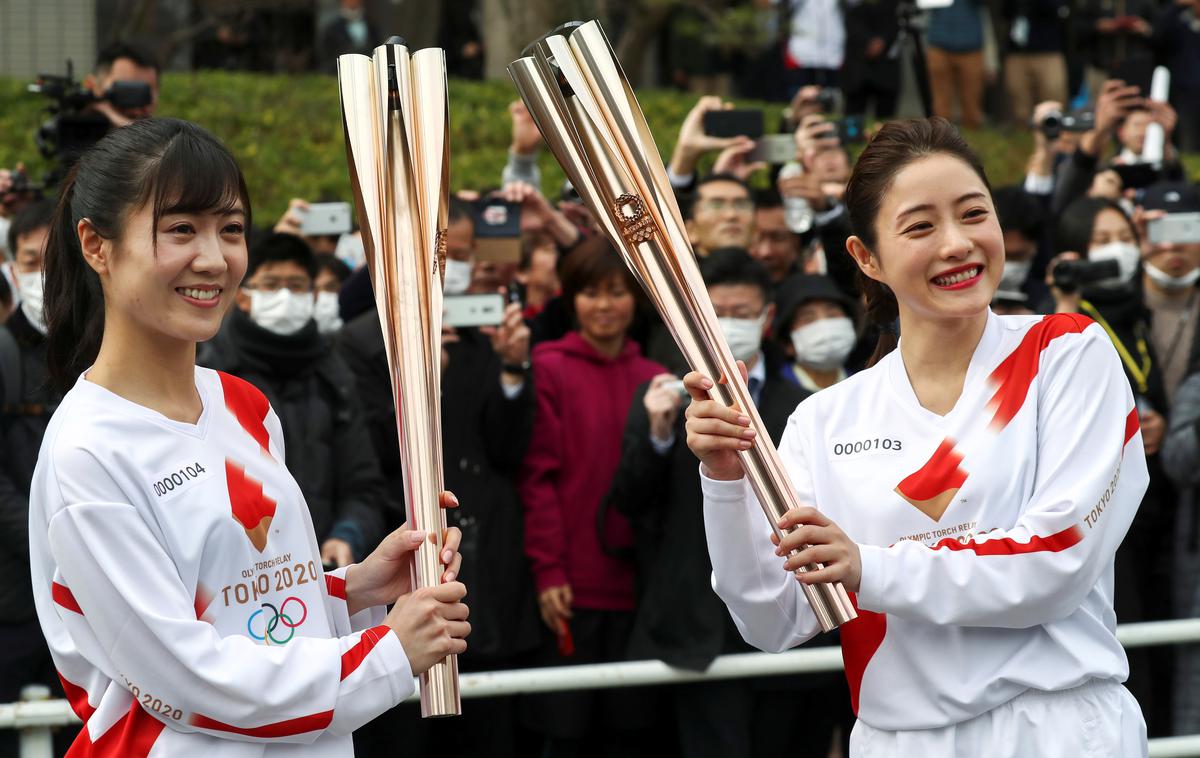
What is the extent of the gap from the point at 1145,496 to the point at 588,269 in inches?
68.2

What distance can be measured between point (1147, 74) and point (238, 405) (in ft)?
15.3

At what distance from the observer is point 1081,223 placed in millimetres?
4996

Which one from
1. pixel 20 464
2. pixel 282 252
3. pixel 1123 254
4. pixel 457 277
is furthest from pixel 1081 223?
pixel 20 464

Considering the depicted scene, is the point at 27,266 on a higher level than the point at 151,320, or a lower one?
lower

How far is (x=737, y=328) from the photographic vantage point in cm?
428

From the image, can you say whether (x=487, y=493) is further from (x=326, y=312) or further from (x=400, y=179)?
(x=400, y=179)

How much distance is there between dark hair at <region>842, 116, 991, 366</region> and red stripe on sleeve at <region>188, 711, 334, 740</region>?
1137mm

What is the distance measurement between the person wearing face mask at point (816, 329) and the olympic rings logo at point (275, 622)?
7.91 ft

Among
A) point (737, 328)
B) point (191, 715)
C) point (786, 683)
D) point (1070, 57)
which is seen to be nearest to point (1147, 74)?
point (737, 328)

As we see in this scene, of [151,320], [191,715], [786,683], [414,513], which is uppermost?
[151,320]

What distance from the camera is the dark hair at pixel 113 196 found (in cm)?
217

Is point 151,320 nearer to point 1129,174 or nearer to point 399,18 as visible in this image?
point 1129,174

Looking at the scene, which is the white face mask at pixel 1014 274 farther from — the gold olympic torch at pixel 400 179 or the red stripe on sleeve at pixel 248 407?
the red stripe on sleeve at pixel 248 407

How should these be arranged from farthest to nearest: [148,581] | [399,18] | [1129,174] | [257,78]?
1. [399,18]
2. [257,78]
3. [1129,174]
4. [148,581]
